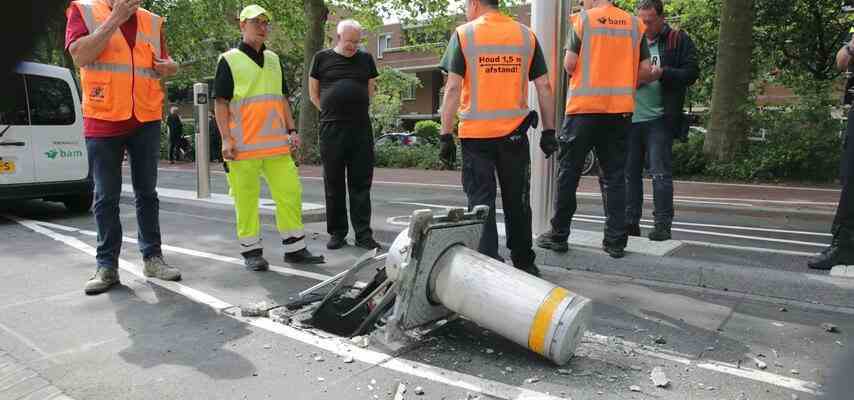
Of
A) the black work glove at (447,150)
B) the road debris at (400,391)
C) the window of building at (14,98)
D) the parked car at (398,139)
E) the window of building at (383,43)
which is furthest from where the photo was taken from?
the window of building at (383,43)

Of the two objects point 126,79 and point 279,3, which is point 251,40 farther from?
point 279,3

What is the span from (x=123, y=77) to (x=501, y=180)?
2.57 metres

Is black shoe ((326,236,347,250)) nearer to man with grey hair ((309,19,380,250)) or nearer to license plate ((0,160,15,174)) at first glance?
man with grey hair ((309,19,380,250))

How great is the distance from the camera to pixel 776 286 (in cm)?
415

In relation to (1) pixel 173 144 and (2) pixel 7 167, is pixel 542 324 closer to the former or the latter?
(2) pixel 7 167

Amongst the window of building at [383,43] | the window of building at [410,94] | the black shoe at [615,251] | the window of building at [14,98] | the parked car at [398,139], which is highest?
the window of building at [383,43]

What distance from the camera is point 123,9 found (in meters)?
3.69

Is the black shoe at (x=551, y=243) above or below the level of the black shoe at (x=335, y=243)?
above

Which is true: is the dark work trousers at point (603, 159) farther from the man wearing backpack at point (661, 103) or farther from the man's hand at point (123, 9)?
the man's hand at point (123, 9)

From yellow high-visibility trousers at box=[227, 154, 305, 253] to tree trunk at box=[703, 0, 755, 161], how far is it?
10531mm

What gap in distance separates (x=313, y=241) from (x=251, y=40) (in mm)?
2207

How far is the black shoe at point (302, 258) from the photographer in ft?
17.2

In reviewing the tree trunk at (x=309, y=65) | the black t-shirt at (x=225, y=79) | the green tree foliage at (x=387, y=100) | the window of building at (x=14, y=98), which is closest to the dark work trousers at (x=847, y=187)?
the black t-shirt at (x=225, y=79)

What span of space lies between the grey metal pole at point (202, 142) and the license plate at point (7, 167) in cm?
235
